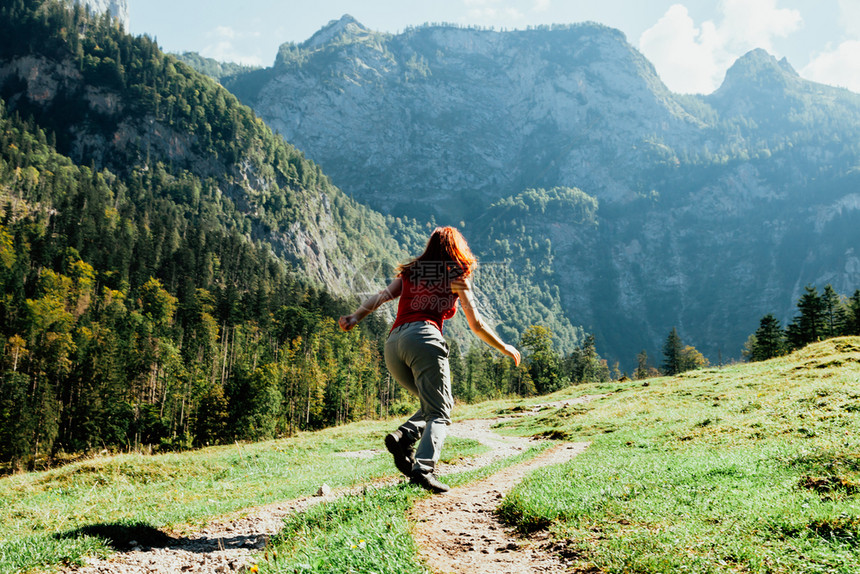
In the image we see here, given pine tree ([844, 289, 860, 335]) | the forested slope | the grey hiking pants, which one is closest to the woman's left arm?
the grey hiking pants

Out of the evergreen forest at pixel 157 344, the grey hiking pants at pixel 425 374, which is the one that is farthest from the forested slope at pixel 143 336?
the grey hiking pants at pixel 425 374

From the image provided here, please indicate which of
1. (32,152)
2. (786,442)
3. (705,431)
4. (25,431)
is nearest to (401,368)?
(786,442)

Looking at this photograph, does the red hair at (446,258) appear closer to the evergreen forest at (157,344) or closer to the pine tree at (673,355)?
the evergreen forest at (157,344)

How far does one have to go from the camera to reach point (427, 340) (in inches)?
238

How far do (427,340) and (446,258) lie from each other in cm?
117

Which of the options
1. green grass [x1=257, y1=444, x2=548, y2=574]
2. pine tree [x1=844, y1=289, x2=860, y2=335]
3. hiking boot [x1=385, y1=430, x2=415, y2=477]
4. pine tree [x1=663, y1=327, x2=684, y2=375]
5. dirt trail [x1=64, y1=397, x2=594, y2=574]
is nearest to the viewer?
green grass [x1=257, y1=444, x2=548, y2=574]

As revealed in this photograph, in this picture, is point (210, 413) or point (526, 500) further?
point (210, 413)

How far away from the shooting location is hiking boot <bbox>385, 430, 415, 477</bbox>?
6.24 m

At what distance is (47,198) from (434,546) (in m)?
181

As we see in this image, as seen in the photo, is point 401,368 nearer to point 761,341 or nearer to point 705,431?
point 705,431

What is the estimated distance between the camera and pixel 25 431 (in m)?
60.2

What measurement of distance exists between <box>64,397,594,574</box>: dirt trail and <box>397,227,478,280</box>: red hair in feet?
10.0

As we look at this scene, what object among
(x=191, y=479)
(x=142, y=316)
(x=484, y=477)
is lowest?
(x=191, y=479)

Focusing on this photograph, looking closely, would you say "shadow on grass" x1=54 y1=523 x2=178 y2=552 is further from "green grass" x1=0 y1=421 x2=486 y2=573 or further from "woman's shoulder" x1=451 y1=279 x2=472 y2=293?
"woman's shoulder" x1=451 y1=279 x2=472 y2=293
